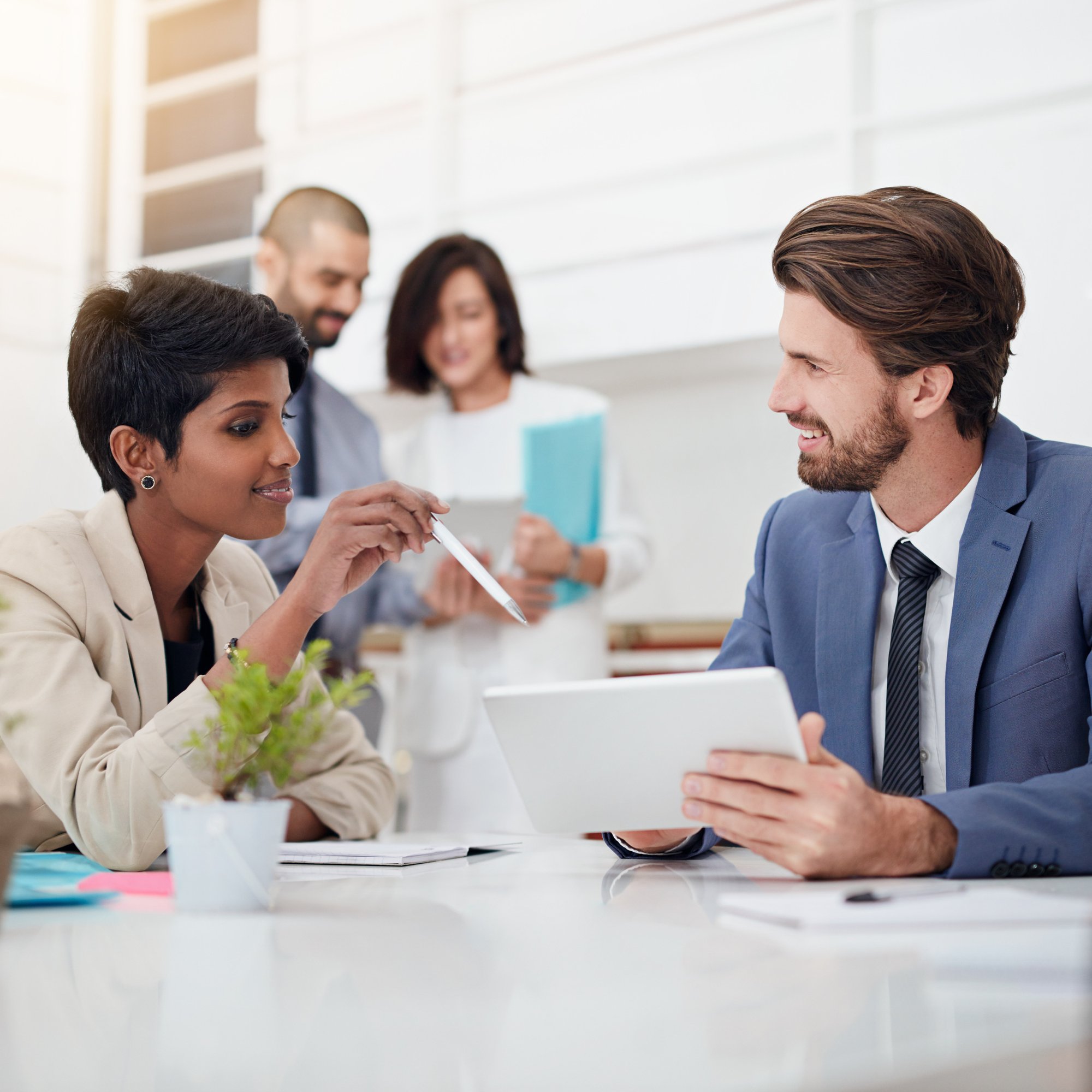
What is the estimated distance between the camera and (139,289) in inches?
55.7

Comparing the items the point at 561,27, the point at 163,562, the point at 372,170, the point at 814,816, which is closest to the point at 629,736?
the point at 814,816

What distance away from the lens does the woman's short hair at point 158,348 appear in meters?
1.39

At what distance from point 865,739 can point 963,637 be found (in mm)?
180

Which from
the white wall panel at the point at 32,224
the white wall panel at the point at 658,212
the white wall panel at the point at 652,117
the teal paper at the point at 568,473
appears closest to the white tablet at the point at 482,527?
the teal paper at the point at 568,473

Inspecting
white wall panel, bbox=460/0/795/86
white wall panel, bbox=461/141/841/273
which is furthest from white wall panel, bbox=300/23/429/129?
white wall panel, bbox=461/141/841/273

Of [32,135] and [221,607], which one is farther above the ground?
[32,135]

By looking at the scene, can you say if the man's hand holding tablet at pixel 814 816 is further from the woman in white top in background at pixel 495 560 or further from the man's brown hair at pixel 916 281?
the woman in white top in background at pixel 495 560

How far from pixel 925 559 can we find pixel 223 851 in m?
0.95

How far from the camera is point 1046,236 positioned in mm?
2502

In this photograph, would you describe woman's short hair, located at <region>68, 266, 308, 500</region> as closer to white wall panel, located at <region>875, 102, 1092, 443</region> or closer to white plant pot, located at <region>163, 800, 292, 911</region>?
white plant pot, located at <region>163, 800, 292, 911</region>

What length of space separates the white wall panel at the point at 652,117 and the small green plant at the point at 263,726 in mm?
2377

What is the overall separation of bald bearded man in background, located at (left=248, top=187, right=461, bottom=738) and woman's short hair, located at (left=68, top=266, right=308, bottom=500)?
41.1 inches

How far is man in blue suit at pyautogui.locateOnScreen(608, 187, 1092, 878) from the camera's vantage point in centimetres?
111

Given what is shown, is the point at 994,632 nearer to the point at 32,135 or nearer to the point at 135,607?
the point at 135,607
